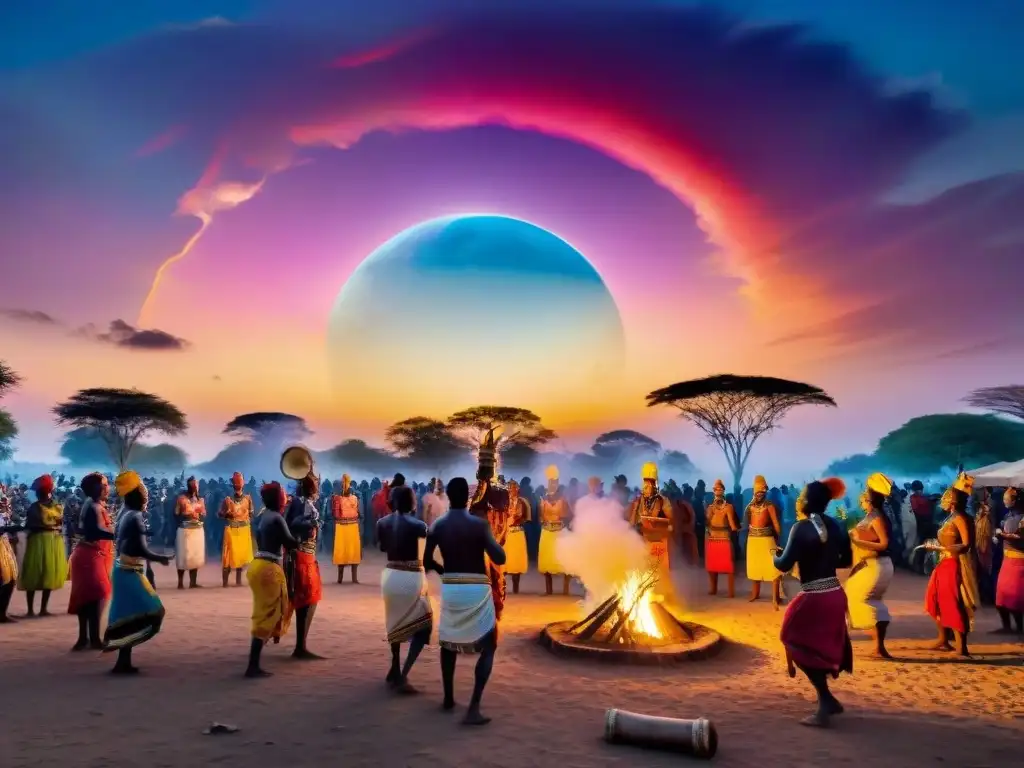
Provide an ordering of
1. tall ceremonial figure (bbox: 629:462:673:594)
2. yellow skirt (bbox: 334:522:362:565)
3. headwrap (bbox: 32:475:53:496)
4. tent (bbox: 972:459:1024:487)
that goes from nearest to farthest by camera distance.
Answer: headwrap (bbox: 32:475:53:496) < tall ceremonial figure (bbox: 629:462:673:594) < yellow skirt (bbox: 334:522:362:565) < tent (bbox: 972:459:1024:487)

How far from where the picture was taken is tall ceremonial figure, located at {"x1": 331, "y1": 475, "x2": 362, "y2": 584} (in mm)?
16750

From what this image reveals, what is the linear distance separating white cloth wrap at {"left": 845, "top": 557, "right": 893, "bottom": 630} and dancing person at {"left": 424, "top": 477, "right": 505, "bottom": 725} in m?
5.36

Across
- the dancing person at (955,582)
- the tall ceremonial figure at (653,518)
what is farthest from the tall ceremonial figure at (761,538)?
the dancing person at (955,582)

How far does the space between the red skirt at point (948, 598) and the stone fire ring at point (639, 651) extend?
284 cm

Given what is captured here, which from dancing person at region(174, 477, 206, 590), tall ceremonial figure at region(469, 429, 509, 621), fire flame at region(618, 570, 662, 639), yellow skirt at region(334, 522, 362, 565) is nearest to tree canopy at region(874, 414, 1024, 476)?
yellow skirt at region(334, 522, 362, 565)

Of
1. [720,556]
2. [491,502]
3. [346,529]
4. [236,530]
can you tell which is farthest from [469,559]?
[236,530]

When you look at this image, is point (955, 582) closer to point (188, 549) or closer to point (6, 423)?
point (188, 549)

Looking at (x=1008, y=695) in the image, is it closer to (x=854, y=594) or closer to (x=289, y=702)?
(x=854, y=594)

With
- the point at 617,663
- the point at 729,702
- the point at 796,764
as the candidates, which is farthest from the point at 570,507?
the point at 796,764

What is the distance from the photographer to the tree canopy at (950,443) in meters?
62.0

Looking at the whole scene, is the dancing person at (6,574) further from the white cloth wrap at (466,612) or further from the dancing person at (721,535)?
the dancing person at (721,535)

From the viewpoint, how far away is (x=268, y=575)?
28.5 feet

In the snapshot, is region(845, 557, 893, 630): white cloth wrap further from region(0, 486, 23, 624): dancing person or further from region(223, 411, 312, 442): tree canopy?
region(223, 411, 312, 442): tree canopy

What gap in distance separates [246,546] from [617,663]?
975 centimetres
